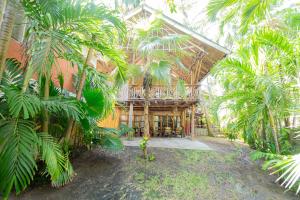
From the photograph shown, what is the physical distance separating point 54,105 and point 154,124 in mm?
10411

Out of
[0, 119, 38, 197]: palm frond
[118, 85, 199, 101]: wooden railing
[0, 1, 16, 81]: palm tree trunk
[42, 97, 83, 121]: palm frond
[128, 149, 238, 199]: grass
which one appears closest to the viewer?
[0, 119, 38, 197]: palm frond

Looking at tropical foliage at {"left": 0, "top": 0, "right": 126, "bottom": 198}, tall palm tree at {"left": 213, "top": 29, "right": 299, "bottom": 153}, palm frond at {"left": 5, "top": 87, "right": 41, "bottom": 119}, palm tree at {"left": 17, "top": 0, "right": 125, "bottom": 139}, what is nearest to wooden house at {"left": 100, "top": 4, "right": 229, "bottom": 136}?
tall palm tree at {"left": 213, "top": 29, "right": 299, "bottom": 153}

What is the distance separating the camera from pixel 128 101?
11.0 m

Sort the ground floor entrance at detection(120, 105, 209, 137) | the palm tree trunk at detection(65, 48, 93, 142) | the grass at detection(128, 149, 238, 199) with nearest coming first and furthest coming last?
the grass at detection(128, 149, 238, 199)
the palm tree trunk at detection(65, 48, 93, 142)
the ground floor entrance at detection(120, 105, 209, 137)

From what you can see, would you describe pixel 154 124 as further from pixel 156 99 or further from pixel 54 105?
pixel 54 105

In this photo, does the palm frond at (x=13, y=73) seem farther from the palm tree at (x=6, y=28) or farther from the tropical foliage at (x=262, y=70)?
the tropical foliage at (x=262, y=70)

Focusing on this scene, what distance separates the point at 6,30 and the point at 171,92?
27.3 feet

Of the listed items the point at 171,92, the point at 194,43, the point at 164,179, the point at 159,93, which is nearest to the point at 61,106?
the point at 164,179

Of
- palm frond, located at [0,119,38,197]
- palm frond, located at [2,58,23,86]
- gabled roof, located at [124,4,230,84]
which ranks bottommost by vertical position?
palm frond, located at [0,119,38,197]

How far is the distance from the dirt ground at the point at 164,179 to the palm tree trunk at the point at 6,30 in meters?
2.92

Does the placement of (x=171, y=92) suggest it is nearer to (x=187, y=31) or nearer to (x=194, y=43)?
(x=194, y=43)

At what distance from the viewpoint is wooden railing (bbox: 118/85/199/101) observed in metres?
10.5

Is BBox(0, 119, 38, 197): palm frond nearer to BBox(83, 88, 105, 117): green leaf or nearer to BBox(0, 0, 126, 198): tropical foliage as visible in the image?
BBox(0, 0, 126, 198): tropical foliage

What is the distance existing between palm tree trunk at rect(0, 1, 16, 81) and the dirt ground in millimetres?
2920
